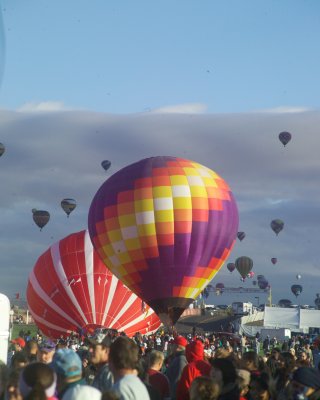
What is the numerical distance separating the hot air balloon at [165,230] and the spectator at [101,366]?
24020mm

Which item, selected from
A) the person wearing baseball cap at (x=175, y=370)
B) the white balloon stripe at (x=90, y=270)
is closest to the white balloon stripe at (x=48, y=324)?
the white balloon stripe at (x=90, y=270)

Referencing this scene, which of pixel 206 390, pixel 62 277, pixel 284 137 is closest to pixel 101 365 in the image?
pixel 206 390

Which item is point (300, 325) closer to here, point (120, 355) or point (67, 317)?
point (67, 317)

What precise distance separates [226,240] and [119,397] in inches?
1091

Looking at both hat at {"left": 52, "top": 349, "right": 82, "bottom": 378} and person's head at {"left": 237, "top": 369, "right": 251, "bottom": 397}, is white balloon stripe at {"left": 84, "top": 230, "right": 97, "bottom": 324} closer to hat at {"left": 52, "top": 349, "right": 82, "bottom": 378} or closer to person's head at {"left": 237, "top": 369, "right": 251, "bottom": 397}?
person's head at {"left": 237, "top": 369, "right": 251, "bottom": 397}

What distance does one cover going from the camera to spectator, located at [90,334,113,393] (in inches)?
300

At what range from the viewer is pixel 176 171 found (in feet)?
111

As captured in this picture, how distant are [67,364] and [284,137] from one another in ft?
158

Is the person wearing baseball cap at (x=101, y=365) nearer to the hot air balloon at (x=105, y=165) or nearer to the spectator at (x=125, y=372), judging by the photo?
the spectator at (x=125, y=372)

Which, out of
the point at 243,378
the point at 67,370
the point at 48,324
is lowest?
Result: the point at 243,378

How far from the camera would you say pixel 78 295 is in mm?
38469

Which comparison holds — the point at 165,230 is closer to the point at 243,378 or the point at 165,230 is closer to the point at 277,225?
the point at 243,378

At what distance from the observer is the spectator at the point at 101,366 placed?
7.62 m

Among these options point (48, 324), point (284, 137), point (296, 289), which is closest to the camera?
point (48, 324)
